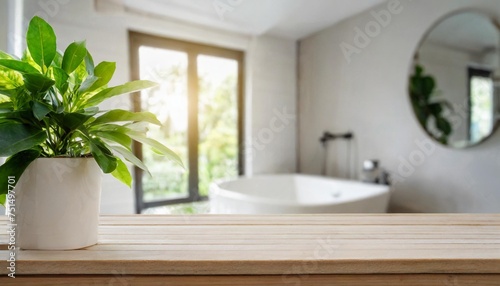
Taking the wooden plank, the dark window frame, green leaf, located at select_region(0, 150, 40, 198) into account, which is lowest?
the wooden plank

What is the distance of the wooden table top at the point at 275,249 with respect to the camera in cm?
28

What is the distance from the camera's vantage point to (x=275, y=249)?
31 cm

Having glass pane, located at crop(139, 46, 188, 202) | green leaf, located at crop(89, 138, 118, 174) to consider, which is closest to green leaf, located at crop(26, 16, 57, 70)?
green leaf, located at crop(89, 138, 118, 174)

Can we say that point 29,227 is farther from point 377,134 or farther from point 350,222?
point 377,134

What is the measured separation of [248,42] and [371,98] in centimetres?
99

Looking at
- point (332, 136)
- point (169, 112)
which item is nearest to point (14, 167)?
point (169, 112)

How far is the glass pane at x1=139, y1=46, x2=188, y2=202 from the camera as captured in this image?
4.51 feet

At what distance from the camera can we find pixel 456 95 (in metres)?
1.50

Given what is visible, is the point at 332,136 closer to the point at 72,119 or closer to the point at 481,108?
the point at 481,108

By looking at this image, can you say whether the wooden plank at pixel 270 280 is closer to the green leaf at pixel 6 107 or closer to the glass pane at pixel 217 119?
the green leaf at pixel 6 107

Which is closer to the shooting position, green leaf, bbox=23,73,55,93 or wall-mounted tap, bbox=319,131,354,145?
green leaf, bbox=23,73,55,93

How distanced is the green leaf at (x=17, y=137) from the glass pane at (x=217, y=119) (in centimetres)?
163

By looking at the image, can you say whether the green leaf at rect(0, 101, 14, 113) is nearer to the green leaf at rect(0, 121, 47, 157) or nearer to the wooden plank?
the green leaf at rect(0, 121, 47, 157)

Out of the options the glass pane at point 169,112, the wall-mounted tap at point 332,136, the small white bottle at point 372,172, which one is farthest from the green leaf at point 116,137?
the wall-mounted tap at point 332,136
